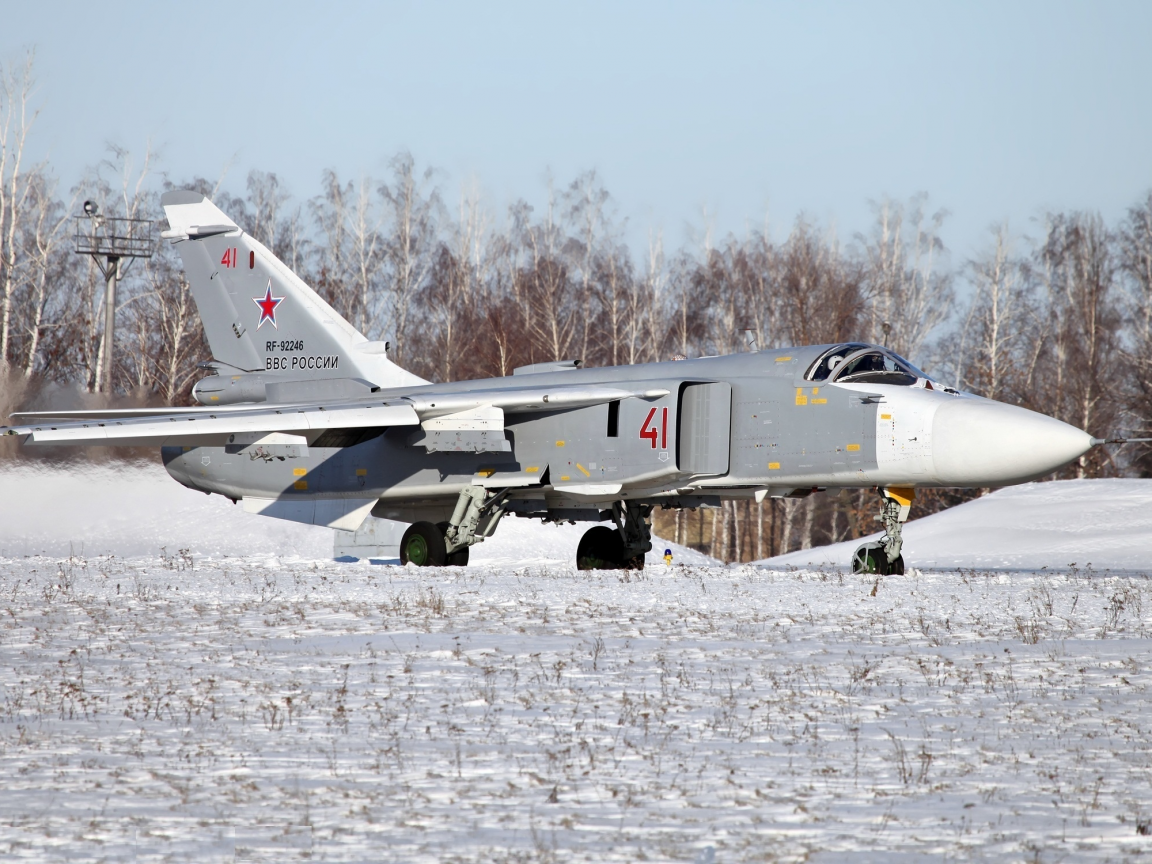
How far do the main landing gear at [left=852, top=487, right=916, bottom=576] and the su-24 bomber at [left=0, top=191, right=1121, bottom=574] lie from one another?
26 millimetres

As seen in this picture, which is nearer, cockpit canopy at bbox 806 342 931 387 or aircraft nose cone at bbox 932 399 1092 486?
aircraft nose cone at bbox 932 399 1092 486

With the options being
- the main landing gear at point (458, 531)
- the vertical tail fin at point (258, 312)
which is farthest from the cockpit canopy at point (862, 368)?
the vertical tail fin at point (258, 312)

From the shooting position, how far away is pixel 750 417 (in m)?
14.3

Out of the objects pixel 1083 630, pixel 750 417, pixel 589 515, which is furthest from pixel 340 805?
pixel 589 515

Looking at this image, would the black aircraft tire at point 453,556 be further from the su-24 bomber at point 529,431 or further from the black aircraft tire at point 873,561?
the black aircraft tire at point 873,561

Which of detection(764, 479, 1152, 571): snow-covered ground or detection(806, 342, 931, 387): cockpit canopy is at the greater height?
detection(806, 342, 931, 387): cockpit canopy

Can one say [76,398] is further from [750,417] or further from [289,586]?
[750,417]

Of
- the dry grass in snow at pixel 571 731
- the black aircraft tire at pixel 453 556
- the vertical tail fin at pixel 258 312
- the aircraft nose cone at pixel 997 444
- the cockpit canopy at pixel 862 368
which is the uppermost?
the vertical tail fin at pixel 258 312

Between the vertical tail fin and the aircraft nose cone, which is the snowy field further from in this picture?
the vertical tail fin

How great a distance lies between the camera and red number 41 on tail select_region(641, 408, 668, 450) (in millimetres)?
14383

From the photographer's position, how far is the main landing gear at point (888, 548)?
1359 centimetres

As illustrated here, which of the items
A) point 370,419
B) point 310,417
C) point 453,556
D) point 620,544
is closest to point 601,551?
point 620,544

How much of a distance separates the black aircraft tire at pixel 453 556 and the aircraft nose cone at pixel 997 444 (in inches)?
243

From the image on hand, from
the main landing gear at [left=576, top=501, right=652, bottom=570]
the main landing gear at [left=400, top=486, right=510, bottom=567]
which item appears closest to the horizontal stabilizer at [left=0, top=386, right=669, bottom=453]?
the main landing gear at [left=400, top=486, right=510, bottom=567]
